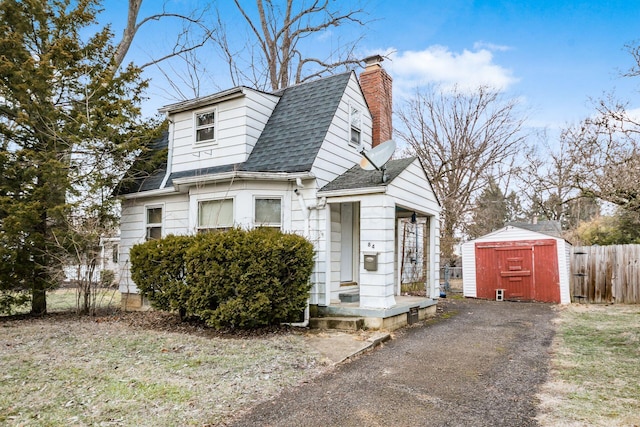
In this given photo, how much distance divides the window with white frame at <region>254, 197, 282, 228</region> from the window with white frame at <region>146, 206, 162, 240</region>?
3.15 m

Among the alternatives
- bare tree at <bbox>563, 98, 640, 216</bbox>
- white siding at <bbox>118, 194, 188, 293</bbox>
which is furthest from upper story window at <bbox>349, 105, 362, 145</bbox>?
bare tree at <bbox>563, 98, 640, 216</bbox>

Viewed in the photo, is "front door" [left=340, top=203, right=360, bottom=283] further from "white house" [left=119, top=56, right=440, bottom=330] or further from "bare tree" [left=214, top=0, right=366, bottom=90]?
"bare tree" [left=214, top=0, right=366, bottom=90]

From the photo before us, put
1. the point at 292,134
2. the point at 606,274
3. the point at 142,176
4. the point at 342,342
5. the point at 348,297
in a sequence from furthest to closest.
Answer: the point at 606,274 < the point at 142,176 < the point at 292,134 < the point at 348,297 < the point at 342,342

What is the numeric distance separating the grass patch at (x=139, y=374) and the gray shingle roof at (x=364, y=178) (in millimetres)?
2906

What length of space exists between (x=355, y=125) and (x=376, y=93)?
147cm

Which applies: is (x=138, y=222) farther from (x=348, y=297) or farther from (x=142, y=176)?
(x=348, y=297)

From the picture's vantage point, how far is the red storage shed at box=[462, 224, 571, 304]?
39.1 feet

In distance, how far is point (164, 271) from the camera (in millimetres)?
7430

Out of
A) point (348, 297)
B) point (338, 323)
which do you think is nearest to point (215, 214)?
point (348, 297)

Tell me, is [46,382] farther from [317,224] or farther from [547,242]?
[547,242]

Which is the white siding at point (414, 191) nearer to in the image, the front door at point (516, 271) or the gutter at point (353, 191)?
the gutter at point (353, 191)

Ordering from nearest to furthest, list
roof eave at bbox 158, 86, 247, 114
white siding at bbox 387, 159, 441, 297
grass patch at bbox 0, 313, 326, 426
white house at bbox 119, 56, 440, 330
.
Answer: grass patch at bbox 0, 313, 326, 426 < white house at bbox 119, 56, 440, 330 < white siding at bbox 387, 159, 441, 297 < roof eave at bbox 158, 86, 247, 114

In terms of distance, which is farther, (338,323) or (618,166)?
(618,166)

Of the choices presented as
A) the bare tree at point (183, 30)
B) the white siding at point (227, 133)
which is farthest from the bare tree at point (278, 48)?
the white siding at point (227, 133)
